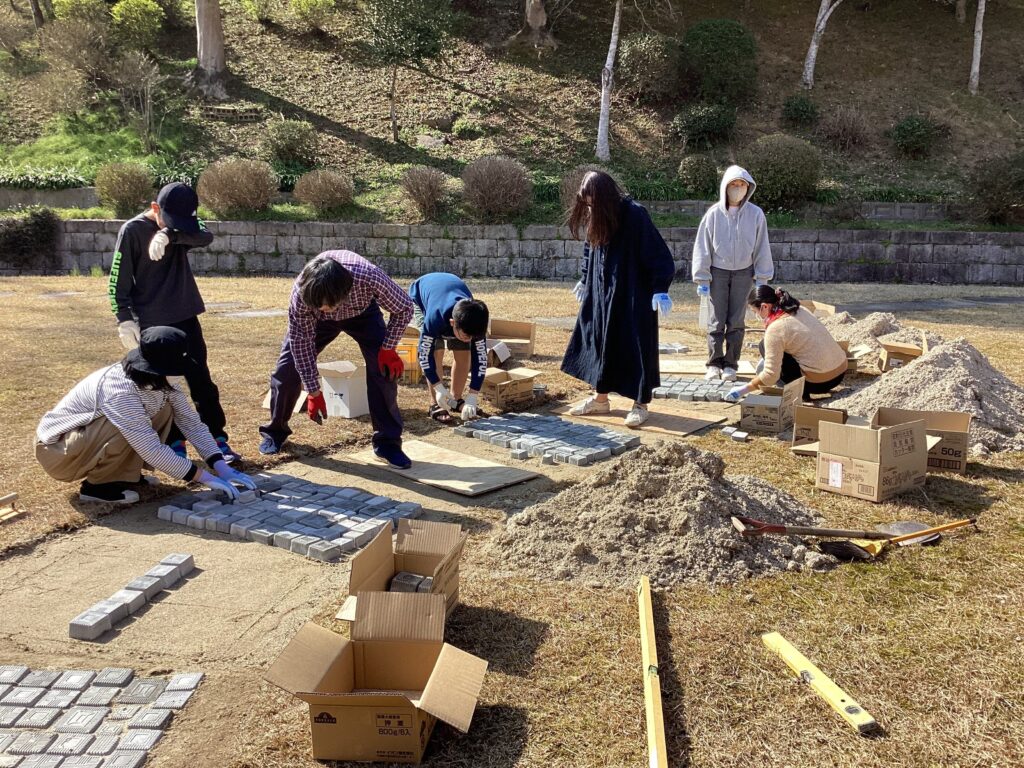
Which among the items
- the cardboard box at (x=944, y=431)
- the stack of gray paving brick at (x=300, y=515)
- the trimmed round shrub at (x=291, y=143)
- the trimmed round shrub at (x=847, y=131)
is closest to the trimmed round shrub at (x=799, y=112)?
the trimmed round shrub at (x=847, y=131)

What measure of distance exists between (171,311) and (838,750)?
4.35 metres

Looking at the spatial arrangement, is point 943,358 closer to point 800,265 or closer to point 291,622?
point 291,622

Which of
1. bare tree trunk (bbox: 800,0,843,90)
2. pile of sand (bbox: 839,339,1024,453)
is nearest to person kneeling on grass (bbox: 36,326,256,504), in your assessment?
pile of sand (bbox: 839,339,1024,453)

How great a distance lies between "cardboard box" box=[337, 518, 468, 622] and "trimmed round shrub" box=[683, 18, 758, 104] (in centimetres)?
1771

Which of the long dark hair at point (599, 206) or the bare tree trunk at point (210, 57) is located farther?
the bare tree trunk at point (210, 57)

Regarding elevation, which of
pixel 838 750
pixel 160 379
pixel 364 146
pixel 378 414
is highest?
pixel 364 146

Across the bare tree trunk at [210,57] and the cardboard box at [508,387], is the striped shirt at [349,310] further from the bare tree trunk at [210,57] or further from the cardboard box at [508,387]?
the bare tree trunk at [210,57]

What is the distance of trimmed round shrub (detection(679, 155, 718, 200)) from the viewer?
55.8 feet

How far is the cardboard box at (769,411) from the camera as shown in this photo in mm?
6031

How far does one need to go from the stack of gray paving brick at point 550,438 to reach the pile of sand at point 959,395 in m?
1.76

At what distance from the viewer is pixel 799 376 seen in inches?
267

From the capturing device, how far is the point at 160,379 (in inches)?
166

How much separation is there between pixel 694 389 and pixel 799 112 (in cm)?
1437

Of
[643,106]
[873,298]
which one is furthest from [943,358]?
[643,106]
